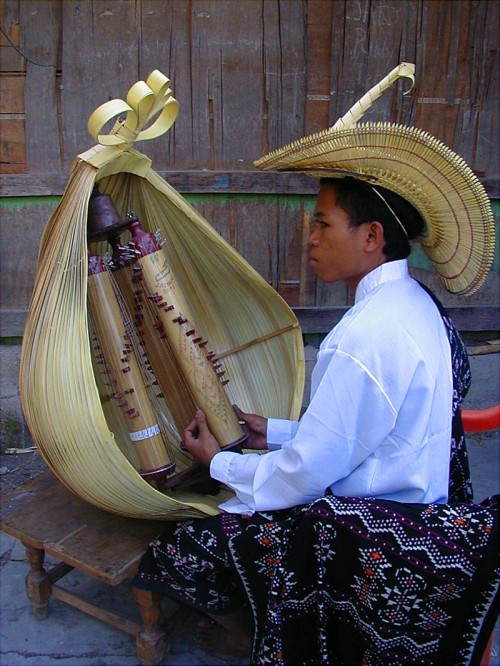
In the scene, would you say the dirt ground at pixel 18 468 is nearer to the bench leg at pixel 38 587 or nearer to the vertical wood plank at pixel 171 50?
the bench leg at pixel 38 587

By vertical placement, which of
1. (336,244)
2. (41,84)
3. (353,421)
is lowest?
(353,421)

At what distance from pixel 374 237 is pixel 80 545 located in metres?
1.15

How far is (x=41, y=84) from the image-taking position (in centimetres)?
293

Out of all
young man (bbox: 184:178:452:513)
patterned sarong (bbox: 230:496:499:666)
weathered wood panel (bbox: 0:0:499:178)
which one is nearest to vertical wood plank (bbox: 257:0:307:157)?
weathered wood panel (bbox: 0:0:499:178)

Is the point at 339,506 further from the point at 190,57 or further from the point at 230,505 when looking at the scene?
the point at 190,57

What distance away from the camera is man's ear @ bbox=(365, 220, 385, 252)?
1591mm

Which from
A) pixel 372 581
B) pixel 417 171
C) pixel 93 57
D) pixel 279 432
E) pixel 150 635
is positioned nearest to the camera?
pixel 372 581

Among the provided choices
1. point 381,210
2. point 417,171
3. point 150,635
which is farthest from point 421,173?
point 150,635

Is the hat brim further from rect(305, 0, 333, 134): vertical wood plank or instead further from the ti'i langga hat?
rect(305, 0, 333, 134): vertical wood plank

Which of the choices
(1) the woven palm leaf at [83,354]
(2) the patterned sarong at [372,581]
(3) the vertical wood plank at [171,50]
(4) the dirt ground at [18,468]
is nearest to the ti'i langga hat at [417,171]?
(1) the woven palm leaf at [83,354]

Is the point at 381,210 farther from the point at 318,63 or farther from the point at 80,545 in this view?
the point at 318,63

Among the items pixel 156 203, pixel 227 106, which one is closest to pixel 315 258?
pixel 156 203

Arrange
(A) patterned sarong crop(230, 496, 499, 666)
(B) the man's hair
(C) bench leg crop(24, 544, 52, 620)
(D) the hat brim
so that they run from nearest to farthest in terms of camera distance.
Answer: (A) patterned sarong crop(230, 496, 499, 666)
(D) the hat brim
(B) the man's hair
(C) bench leg crop(24, 544, 52, 620)

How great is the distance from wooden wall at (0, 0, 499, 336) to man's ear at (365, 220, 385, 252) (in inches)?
64.6
